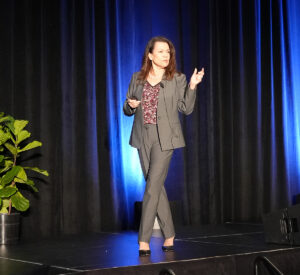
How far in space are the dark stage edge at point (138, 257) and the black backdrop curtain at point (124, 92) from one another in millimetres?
732

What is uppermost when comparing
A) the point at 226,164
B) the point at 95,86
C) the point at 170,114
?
the point at 95,86

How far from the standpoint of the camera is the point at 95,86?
5.00m

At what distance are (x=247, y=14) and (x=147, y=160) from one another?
3.36m

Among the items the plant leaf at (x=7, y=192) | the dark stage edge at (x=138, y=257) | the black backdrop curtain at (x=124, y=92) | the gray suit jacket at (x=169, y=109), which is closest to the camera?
the dark stage edge at (x=138, y=257)

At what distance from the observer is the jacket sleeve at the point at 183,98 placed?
329 centimetres

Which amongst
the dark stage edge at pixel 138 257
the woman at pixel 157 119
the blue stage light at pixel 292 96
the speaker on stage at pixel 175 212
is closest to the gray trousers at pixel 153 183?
the woman at pixel 157 119

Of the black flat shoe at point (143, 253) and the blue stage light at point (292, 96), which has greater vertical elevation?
the blue stage light at point (292, 96)

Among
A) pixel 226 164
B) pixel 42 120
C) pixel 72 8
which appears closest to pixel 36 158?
pixel 42 120

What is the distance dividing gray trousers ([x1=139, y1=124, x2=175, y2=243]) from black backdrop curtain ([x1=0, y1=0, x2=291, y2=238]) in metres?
1.59

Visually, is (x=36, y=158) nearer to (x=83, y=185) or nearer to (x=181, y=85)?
(x=83, y=185)

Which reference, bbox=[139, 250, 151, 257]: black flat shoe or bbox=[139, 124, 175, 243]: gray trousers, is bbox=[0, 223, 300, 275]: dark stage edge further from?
bbox=[139, 124, 175, 243]: gray trousers

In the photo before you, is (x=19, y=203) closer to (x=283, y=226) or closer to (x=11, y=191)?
(x=11, y=191)

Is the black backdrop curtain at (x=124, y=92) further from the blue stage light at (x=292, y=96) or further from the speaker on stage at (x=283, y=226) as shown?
the speaker on stage at (x=283, y=226)

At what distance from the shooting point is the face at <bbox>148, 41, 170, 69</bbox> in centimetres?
330
